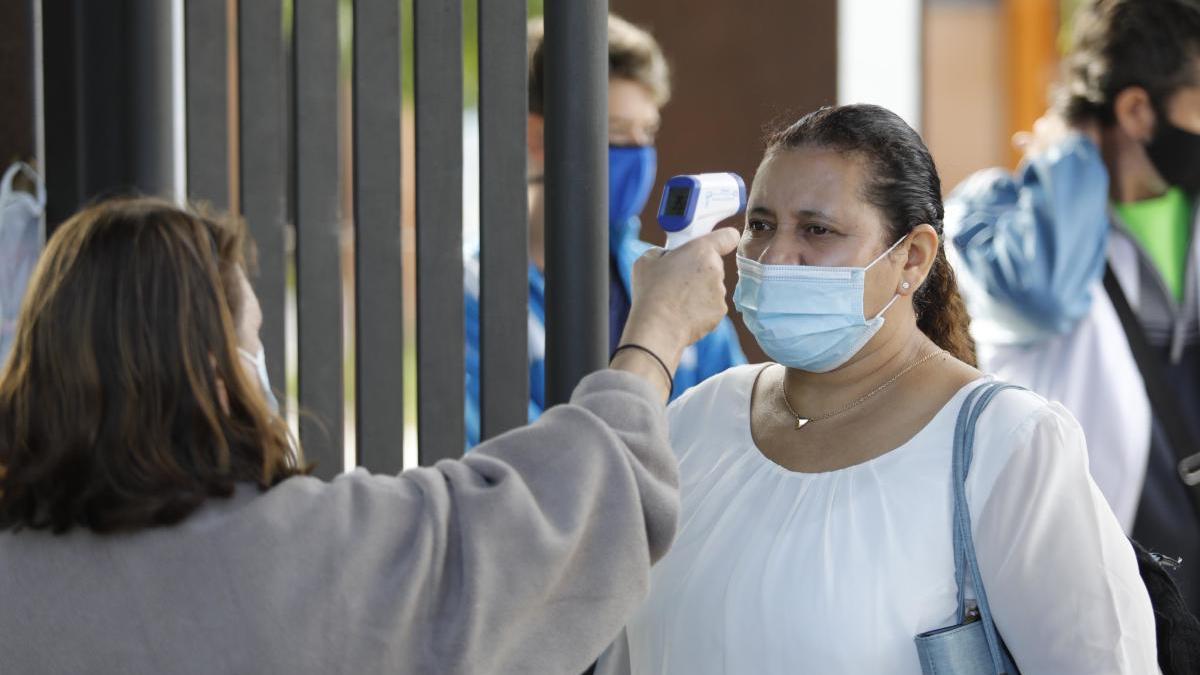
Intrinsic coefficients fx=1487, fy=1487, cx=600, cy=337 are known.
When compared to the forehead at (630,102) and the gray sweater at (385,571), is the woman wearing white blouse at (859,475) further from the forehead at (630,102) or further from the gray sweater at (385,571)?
the forehead at (630,102)

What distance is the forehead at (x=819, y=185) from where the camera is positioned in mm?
2199

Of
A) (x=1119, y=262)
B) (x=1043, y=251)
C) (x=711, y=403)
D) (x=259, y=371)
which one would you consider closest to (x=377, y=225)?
(x=259, y=371)

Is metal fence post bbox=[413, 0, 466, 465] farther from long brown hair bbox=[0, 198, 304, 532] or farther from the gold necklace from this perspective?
long brown hair bbox=[0, 198, 304, 532]

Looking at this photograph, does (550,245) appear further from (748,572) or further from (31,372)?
(31,372)

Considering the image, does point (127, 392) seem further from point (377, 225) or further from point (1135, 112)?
point (1135, 112)

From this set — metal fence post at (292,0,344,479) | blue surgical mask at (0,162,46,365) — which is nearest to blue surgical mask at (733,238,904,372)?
metal fence post at (292,0,344,479)

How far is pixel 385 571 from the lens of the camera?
1.64 meters

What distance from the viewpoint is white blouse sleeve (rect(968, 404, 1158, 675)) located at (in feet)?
6.13

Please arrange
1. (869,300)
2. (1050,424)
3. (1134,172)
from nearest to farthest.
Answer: (1050,424) → (869,300) → (1134,172)

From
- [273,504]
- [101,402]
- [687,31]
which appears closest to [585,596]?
[273,504]

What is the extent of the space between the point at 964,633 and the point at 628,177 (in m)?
1.52

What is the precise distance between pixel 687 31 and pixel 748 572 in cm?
318

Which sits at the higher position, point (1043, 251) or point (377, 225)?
point (377, 225)

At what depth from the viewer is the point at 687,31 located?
4930 millimetres
